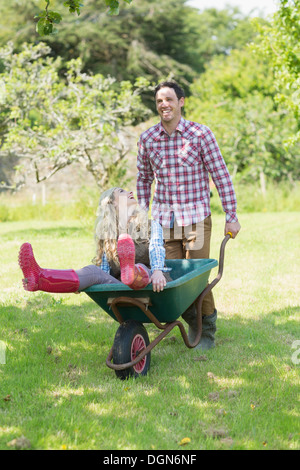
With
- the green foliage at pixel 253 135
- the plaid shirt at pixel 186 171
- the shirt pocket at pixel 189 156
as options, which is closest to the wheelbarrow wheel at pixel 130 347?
the plaid shirt at pixel 186 171

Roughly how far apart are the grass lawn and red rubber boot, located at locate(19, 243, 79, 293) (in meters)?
0.56

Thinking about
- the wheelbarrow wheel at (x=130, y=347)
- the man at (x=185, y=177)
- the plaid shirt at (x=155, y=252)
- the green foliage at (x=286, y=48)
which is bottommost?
the wheelbarrow wheel at (x=130, y=347)

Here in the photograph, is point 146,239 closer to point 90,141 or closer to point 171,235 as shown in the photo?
point 171,235

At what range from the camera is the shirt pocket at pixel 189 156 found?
149 inches

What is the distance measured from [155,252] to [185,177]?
2.56ft

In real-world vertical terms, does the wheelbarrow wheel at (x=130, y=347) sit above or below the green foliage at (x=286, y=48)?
below

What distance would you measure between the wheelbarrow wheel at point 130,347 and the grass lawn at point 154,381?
0.25 feet

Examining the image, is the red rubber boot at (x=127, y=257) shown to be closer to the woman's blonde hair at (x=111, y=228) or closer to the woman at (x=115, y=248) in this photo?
the woman at (x=115, y=248)

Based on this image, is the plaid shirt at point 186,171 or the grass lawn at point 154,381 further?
the plaid shirt at point 186,171

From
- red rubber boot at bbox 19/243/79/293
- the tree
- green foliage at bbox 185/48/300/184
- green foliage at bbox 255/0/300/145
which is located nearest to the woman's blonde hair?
red rubber boot at bbox 19/243/79/293

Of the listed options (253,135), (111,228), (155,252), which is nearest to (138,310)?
(155,252)

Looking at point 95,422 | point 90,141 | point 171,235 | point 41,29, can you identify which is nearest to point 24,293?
point 171,235

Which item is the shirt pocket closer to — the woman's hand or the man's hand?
the man's hand

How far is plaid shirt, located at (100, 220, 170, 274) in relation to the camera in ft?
10.6
